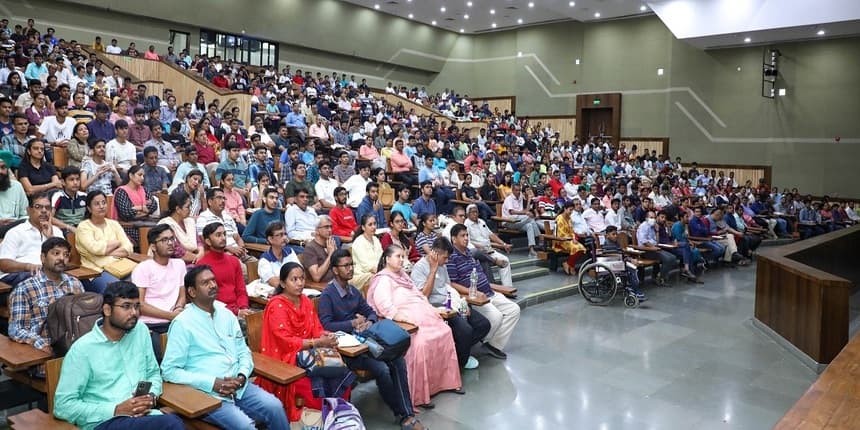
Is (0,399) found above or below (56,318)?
below

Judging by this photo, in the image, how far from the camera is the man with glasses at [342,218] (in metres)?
6.71

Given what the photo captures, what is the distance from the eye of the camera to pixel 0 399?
3283 mm

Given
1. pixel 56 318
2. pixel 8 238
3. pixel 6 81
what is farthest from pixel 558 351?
pixel 6 81

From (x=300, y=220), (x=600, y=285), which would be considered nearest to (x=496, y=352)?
(x=300, y=220)

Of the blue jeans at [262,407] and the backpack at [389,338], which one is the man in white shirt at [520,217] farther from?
the blue jeans at [262,407]

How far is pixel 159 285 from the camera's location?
3721 mm

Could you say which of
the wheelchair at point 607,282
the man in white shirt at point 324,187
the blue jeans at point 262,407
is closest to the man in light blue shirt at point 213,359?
the blue jeans at point 262,407

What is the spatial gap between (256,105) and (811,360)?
1070 cm

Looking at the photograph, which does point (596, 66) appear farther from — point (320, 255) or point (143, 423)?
point (143, 423)

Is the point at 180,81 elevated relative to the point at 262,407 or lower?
elevated

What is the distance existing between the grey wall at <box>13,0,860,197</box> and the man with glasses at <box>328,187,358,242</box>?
41.3 ft

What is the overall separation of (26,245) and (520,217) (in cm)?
696

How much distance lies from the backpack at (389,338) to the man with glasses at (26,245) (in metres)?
2.30

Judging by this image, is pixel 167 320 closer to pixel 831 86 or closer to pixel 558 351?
pixel 558 351
